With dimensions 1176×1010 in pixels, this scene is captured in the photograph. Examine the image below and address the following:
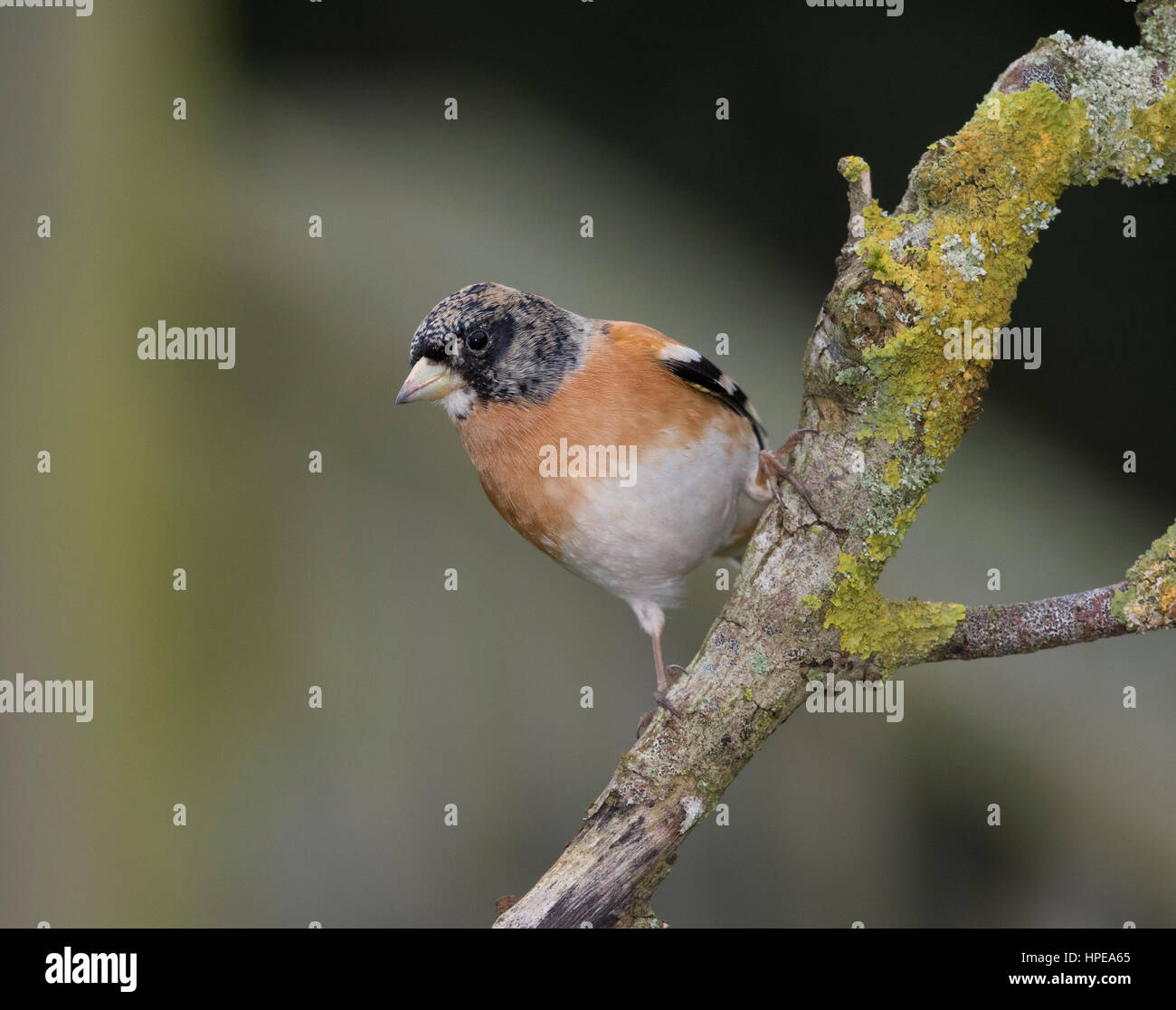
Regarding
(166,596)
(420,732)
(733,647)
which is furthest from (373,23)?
(733,647)

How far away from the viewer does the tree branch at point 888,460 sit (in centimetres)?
181

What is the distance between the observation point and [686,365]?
2.56m

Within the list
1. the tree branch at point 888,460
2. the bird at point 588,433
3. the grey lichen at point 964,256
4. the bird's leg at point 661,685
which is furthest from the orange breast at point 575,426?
the grey lichen at point 964,256

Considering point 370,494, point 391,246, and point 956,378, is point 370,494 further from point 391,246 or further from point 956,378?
point 956,378

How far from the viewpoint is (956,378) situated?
72.7 inches

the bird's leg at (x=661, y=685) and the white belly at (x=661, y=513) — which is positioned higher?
the white belly at (x=661, y=513)

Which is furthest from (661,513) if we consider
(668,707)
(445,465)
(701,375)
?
(445,465)

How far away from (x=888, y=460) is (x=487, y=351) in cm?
95

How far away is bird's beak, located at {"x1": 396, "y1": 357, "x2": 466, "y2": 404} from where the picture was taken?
2344mm

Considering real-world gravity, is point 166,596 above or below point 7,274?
below

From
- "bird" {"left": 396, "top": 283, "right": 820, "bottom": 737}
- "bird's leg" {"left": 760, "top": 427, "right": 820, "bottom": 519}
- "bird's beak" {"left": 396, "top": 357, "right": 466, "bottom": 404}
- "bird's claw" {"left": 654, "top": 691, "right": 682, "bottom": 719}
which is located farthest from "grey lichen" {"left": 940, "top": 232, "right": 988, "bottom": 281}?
"bird's beak" {"left": 396, "top": 357, "right": 466, "bottom": 404}

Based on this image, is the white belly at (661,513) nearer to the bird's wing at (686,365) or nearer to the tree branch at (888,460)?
the bird's wing at (686,365)

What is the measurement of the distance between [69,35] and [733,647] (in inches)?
150

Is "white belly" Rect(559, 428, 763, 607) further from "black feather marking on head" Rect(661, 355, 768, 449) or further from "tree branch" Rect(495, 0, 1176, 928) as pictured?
"tree branch" Rect(495, 0, 1176, 928)
